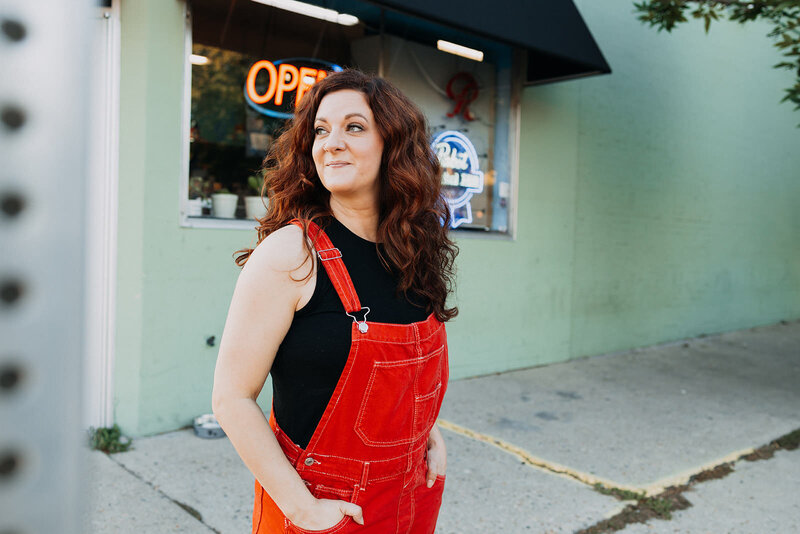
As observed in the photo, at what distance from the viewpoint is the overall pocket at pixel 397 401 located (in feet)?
5.50

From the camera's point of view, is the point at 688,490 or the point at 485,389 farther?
the point at 485,389

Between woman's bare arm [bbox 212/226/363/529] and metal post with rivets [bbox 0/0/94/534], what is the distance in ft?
4.48

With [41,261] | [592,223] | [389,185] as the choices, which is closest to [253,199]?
[389,185]

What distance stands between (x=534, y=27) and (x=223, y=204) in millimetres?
3257

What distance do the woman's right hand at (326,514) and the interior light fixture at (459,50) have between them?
5.46m

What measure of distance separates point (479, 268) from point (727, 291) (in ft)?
18.2

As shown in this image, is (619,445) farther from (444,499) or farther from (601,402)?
(444,499)

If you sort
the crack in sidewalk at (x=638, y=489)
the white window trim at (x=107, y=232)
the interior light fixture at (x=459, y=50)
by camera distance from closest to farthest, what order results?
the crack in sidewalk at (x=638, y=489), the white window trim at (x=107, y=232), the interior light fixture at (x=459, y=50)

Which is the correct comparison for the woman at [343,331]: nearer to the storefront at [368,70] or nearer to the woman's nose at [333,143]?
the woman's nose at [333,143]

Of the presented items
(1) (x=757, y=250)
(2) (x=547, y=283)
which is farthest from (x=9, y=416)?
(1) (x=757, y=250)

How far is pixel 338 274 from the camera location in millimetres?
1709

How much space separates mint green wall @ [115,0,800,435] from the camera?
435cm

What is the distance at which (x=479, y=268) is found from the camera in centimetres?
657

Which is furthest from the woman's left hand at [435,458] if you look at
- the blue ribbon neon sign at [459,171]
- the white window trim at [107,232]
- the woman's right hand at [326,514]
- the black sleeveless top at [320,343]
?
the blue ribbon neon sign at [459,171]
